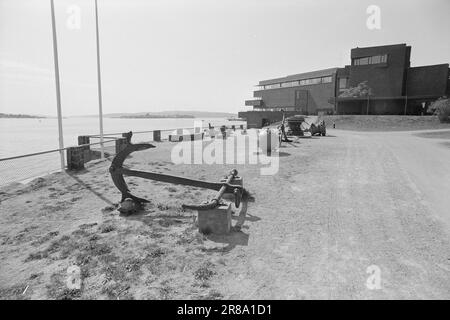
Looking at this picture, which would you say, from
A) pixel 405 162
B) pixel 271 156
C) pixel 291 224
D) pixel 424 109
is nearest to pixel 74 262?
pixel 291 224

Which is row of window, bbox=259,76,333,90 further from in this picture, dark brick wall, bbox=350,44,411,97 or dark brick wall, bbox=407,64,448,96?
dark brick wall, bbox=407,64,448,96

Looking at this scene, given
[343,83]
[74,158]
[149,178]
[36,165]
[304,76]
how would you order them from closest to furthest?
[149,178] < [74,158] < [36,165] < [343,83] < [304,76]

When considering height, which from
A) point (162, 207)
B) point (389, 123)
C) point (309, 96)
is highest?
point (309, 96)

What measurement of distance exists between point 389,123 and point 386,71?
22367mm

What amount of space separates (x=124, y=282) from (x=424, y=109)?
6424cm

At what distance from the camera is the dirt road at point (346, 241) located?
127 inches

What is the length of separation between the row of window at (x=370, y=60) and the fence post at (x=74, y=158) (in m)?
61.5

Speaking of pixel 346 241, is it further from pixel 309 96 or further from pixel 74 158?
pixel 309 96

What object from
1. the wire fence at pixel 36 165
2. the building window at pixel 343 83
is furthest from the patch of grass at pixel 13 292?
the building window at pixel 343 83

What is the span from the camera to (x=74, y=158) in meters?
10.4

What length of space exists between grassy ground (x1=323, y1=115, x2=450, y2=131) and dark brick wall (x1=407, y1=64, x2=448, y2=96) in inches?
711

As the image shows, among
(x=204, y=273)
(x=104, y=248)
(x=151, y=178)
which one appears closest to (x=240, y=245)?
(x=204, y=273)

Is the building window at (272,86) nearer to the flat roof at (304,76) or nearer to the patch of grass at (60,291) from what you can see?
the flat roof at (304,76)

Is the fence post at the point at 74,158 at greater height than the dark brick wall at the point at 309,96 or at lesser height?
lesser
